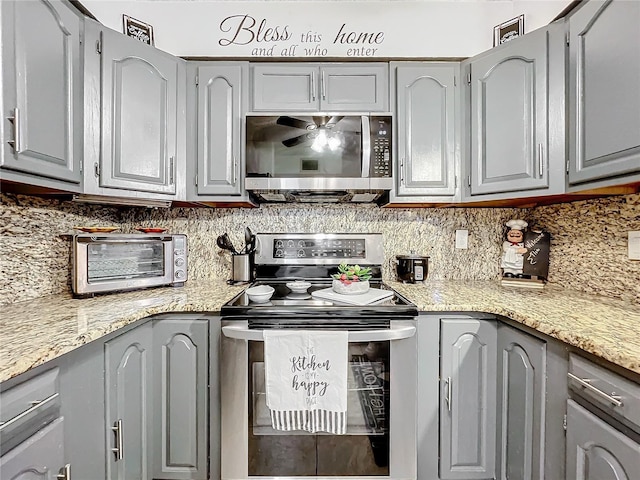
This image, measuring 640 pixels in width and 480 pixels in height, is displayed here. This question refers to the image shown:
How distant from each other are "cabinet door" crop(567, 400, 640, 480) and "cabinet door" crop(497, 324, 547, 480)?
146 millimetres

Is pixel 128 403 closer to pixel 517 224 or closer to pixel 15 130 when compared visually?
pixel 15 130

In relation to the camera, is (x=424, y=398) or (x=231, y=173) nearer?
(x=424, y=398)

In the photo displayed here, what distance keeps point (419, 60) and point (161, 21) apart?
1502 mm

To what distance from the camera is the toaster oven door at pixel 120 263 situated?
143cm

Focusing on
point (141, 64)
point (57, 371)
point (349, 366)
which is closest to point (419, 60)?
point (141, 64)

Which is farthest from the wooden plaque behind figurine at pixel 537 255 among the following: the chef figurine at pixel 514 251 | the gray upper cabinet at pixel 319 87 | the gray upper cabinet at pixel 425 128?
the gray upper cabinet at pixel 319 87

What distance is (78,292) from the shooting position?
1419 millimetres

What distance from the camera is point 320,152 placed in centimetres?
163

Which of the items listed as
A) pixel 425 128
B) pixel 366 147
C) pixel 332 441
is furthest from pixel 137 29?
pixel 332 441

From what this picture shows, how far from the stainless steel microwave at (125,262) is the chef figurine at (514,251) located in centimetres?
190

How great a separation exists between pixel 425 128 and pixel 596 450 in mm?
1464

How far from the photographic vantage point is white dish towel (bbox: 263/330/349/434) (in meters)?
1.25

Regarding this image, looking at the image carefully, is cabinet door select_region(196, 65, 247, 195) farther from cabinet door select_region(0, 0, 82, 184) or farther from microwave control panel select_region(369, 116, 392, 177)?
microwave control panel select_region(369, 116, 392, 177)

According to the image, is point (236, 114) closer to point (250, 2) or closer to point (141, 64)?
point (141, 64)
